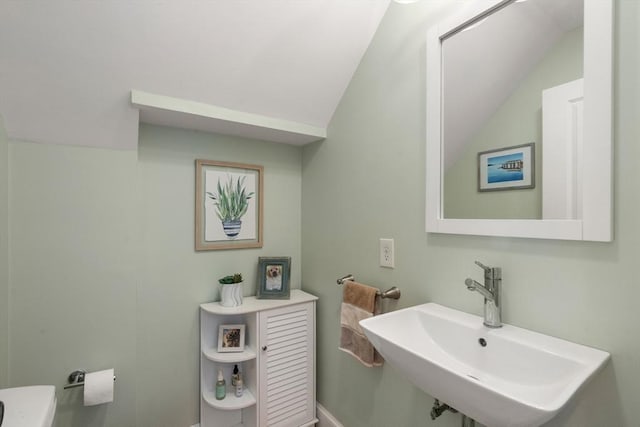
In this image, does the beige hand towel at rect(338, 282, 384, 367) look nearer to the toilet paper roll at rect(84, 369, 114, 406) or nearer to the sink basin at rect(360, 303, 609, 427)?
the sink basin at rect(360, 303, 609, 427)

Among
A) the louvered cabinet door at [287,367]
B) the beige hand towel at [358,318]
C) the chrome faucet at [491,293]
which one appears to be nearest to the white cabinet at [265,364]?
the louvered cabinet door at [287,367]

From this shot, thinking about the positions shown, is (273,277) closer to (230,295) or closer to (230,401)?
(230,295)

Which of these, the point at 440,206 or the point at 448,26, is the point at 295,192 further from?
the point at 448,26

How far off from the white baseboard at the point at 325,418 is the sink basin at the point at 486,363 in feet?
3.29

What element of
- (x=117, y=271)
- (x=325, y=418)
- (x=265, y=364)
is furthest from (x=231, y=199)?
(x=325, y=418)

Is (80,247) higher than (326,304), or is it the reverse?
(80,247)

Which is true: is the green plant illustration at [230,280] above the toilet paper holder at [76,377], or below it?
above

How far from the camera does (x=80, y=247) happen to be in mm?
1426

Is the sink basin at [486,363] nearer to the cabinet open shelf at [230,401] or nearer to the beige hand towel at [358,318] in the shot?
the beige hand towel at [358,318]

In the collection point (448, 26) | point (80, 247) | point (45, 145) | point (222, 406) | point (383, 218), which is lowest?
point (222, 406)

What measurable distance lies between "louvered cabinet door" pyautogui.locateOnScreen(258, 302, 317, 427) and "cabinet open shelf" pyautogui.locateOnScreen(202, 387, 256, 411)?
0.07m

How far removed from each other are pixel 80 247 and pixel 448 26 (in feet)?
6.07

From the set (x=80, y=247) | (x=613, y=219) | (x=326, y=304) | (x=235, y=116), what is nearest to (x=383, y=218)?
(x=326, y=304)

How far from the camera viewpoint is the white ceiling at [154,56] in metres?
1.13
